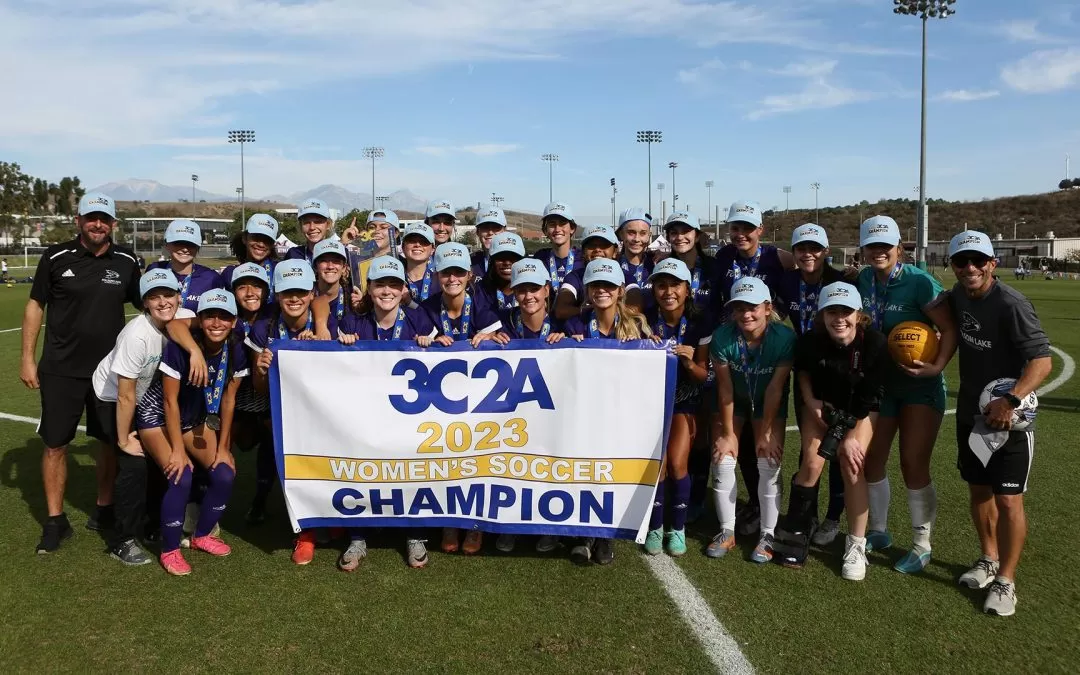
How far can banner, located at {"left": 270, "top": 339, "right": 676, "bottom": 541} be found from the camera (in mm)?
4855

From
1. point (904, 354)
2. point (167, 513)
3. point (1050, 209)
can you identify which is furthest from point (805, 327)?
point (1050, 209)

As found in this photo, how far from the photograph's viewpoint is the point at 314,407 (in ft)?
16.3

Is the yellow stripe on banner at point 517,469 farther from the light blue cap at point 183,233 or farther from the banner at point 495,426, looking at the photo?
the light blue cap at point 183,233

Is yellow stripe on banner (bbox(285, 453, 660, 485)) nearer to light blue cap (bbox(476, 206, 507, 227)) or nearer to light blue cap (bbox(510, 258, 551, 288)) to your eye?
light blue cap (bbox(510, 258, 551, 288))

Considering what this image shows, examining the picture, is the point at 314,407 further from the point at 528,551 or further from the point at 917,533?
the point at 917,533

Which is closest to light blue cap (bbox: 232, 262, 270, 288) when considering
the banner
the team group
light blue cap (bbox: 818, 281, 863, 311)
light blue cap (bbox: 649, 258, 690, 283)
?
the team group

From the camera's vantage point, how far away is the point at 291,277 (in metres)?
5.01

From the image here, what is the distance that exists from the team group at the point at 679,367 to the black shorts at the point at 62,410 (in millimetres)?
14

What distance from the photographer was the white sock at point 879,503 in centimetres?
500

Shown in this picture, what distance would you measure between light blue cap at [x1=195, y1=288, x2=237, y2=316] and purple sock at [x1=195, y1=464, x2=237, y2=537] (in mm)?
1070

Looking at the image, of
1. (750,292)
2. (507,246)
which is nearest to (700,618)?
(750,292)

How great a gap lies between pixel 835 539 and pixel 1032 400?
1.64 metres

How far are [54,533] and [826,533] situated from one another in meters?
5.37

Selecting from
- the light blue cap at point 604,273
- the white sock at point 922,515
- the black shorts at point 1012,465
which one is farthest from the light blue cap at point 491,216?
the black shorts at point 1012,465
